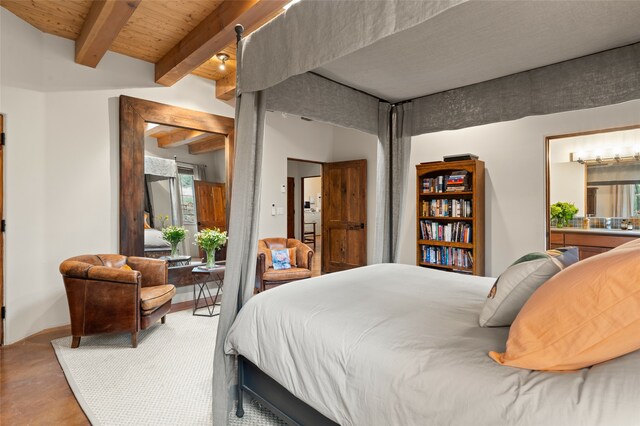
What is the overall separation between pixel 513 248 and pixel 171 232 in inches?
170

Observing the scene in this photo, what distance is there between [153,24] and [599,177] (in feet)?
19.6

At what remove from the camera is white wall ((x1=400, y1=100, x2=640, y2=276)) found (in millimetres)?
3996

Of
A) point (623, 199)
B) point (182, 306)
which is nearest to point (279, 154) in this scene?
point (182, 306)

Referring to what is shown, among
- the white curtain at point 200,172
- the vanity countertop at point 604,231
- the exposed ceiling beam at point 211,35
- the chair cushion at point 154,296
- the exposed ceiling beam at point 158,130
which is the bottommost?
the chair cushion at point 154,296

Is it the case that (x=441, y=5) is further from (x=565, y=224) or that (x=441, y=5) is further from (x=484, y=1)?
(x=565, y=224)

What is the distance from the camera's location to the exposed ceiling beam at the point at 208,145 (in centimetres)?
461

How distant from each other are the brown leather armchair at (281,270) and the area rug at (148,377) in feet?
2.86

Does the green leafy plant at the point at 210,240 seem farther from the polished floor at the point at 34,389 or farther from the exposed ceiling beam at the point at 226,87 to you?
the exposed ceiling beam at the point at 226,87

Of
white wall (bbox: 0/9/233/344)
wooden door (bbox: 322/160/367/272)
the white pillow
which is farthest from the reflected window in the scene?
the white pillow

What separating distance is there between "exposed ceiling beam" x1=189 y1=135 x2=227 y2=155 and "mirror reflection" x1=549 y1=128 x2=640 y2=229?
4.54 metres

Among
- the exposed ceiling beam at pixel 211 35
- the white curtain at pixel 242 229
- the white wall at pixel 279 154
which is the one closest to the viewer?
the white curtain at pixel 242 229

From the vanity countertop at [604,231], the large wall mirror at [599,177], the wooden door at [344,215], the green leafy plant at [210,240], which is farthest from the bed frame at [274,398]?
the large wall mirror at [599,177]

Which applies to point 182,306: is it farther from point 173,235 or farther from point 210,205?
point 210,205

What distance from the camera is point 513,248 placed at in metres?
4.28
